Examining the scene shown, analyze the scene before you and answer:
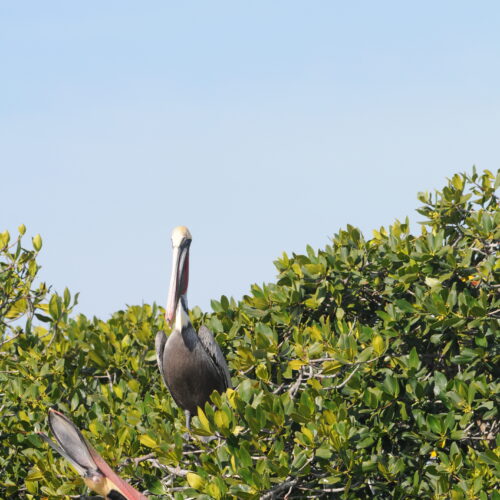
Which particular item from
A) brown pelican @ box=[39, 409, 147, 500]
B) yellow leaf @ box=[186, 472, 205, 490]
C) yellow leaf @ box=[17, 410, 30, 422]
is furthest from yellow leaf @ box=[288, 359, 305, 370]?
yellow leaf @ box=[17, 410, 30, 422]

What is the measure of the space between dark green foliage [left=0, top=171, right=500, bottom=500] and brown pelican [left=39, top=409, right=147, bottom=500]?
1.08m

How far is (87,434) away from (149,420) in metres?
0.79

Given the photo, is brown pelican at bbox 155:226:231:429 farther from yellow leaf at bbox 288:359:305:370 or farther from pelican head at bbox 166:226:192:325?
yellow leaf at bbox 288:359:305:370

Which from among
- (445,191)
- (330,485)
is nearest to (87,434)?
(330,485)

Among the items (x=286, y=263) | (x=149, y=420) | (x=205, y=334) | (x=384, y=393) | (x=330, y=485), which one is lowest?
(x=330, y=485)

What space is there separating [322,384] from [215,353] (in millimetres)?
1310

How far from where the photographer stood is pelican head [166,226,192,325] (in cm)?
847

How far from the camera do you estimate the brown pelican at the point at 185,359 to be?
8.62 m

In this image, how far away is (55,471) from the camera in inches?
325

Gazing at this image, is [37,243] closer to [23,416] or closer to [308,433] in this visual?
[23,416]

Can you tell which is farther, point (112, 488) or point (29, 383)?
point (29, 383)

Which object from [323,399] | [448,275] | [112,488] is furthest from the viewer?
[448,275]

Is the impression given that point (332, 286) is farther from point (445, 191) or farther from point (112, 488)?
point (112, 488)

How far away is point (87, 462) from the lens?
5.83 m
